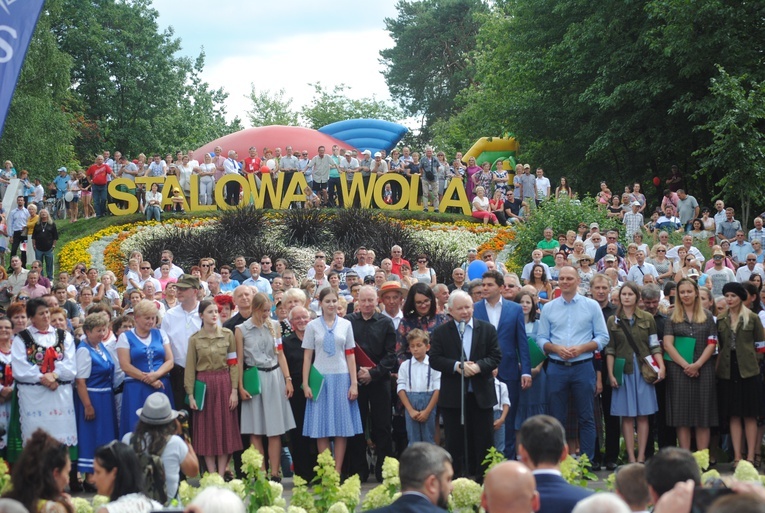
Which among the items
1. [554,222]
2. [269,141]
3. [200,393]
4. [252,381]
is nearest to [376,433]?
Result: [252,381]

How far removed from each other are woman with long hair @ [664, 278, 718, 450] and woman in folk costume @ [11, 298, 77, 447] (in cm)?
579

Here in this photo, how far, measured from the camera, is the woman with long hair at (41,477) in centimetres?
577

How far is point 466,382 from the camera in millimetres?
10055

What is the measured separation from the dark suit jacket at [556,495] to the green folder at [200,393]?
5.50 meters

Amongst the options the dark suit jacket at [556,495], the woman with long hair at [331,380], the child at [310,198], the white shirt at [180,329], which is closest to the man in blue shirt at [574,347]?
the woman with long hair at [331,380]

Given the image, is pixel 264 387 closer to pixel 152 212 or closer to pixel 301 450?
pixel 301 450

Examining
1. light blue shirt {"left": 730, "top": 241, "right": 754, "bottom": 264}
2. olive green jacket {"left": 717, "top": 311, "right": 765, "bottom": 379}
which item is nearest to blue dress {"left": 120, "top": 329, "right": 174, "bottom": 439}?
olive green jacket {"left": 717, "top": 311, "right": 765, "bottom": 379}

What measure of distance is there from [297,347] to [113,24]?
49.2 meters

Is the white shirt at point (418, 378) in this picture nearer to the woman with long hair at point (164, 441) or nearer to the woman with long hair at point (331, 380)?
the woman with long hair at point (331, 380)

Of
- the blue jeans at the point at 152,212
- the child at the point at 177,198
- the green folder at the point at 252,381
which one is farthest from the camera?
the child at the point at 177,198

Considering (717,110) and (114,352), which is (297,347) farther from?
(717,110)

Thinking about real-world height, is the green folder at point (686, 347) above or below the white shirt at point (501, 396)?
above

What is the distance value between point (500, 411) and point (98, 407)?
12.6 feet

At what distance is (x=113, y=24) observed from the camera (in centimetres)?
5675
